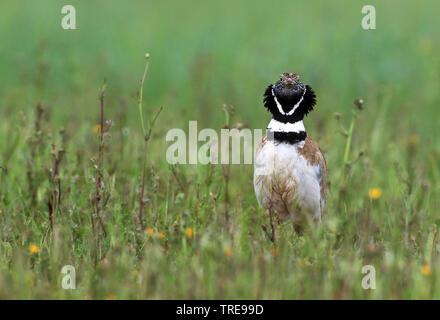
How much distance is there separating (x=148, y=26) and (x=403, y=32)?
4.03 m

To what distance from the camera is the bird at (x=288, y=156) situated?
5.47 m

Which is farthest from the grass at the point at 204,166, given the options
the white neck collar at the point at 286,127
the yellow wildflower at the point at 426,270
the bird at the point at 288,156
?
the white neck collar at the point at 286,127

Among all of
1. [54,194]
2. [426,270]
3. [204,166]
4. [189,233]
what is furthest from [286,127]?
[54,194]

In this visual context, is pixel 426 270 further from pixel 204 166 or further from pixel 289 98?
pixel 204 166

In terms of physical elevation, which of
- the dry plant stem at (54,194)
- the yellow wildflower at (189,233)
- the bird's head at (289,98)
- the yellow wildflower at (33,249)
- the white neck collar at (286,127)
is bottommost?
the yellow wildflower at (33,249)

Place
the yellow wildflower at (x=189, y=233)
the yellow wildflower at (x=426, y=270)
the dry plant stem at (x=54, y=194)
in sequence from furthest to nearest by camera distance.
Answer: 1. the dry plant stem at (x=54, y=194)
2. the yellow wildflower at (x=189, y=233)
3. the yellow wildflower at (x=426, y=270)

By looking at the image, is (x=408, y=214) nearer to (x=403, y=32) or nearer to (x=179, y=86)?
(x=179, y=86)

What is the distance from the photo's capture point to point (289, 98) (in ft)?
17.9

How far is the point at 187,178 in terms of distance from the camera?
6586 mm

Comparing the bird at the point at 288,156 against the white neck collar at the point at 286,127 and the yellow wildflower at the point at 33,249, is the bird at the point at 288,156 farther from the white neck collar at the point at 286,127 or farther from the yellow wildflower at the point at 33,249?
the yellow wildflower at the point at 33,249

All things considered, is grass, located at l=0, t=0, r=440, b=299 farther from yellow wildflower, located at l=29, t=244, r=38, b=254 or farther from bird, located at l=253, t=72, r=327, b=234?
bird, located at l=253, t=72, r=327, b=234

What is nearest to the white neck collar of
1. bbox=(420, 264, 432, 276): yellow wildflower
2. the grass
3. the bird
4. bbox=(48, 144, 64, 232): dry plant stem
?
the bird

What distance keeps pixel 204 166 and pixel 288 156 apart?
1.21 meters

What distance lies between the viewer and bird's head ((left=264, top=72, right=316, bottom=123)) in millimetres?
5430
